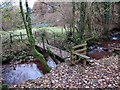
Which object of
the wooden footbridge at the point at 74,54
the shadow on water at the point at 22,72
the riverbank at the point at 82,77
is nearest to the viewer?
the riverbank at the point at 82,77

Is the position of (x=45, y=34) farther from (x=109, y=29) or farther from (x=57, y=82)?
(x=57, y=82)

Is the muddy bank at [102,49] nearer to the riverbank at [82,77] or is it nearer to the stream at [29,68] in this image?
the stream at [29,68]

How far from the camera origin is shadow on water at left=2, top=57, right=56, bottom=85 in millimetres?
11571

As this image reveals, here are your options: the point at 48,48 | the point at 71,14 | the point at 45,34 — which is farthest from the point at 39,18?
the point at 48,48

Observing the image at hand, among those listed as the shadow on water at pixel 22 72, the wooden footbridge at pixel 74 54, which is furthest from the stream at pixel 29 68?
the wooden footbridge at pixel 74 54

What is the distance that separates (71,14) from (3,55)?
6579 millimetres

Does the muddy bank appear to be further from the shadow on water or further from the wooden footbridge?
the shadow on water

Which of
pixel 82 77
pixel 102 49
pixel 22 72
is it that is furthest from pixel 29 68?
pixel 102 49

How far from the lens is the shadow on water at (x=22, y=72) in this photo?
11.6 meters

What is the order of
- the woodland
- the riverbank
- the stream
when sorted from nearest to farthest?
the riverbank < the woodland < the stream

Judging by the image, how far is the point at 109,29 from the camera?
68.0ft

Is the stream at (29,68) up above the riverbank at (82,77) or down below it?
below

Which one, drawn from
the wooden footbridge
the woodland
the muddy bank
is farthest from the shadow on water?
the muddy bank

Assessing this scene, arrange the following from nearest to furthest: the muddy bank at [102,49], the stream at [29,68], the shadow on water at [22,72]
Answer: the shadow on water at [22,72], the stream at [29,68], the muddy bank at [102,49]
